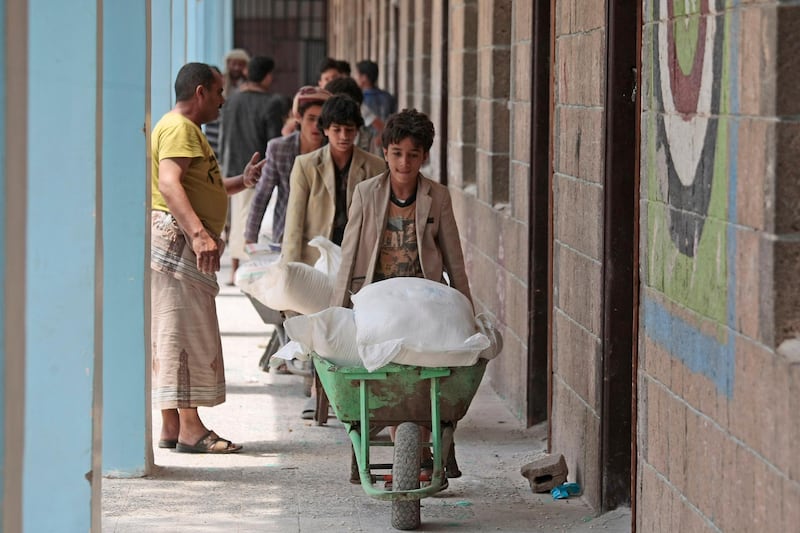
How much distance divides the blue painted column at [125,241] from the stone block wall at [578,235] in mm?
1947

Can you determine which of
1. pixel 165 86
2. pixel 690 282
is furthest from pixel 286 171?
pixel 690 282

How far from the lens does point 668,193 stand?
15.2 ft

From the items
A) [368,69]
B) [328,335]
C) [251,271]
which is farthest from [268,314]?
[368,69]

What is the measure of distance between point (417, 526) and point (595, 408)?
3.06ft

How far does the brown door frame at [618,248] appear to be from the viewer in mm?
5741

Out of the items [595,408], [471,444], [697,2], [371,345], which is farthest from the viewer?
[471,444]

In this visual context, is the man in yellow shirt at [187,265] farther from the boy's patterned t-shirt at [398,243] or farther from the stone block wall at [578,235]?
the stone block wall at [578,235]

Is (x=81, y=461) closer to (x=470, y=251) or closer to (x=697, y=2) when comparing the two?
(x=697, y=2)

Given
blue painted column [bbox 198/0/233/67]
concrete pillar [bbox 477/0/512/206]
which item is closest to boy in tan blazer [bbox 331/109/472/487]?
concrete pillar [bbox 477/0/512/206]

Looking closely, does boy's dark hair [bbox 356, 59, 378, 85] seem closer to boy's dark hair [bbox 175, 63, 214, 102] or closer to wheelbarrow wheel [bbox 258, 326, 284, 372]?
wheelbarrow wheel [bbox 258, 326, 284, 372]

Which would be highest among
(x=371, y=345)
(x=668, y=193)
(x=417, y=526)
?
(x=668, y=193)

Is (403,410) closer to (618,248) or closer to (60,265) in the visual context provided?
(618,248)

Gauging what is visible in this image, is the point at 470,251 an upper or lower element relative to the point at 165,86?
lower

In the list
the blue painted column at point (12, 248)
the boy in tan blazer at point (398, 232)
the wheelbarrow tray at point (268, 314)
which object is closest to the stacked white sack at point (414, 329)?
the boy in tan blazer at point (398, 232)
